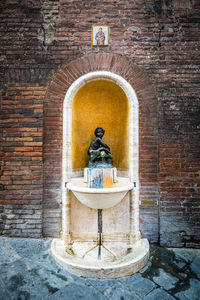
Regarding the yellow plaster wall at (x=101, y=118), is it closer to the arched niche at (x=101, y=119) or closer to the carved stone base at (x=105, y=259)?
the arched niche at (x=101, y=119)

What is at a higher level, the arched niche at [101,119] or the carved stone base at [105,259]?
the arched niche at [101,119]

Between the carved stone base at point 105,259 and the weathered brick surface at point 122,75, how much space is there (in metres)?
0.43

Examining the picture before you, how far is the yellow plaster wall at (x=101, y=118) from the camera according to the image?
3.46m

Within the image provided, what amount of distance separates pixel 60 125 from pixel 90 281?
2.42 m

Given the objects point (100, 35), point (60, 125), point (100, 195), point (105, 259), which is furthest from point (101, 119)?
point (105, 259)

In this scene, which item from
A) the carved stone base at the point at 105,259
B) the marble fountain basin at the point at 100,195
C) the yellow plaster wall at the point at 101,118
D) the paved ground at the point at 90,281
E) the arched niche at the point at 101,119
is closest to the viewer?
the paved ground at the point at 90,281

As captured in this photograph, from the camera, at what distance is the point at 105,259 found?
2658mm

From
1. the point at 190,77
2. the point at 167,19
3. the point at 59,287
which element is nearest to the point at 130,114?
the point at 190,77

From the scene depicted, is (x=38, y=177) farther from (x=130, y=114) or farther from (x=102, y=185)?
(x=130, y=114)

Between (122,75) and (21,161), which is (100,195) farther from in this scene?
(122,75)

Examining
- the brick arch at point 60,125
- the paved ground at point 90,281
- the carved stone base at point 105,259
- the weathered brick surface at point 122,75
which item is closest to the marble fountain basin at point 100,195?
the brick arch at point 60,125

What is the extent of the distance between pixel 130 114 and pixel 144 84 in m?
0.60

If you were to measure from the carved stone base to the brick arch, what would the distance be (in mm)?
562

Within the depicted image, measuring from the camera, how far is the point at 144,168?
3.18 meters
